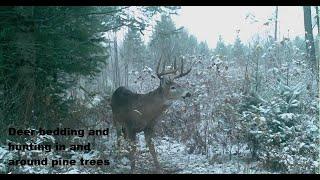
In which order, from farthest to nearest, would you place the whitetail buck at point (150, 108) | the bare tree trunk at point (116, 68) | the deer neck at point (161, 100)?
the bare tree trunk at point (116, 68) → the deer neck at point (161, 100) → the whitetail buck at point (150, 108)

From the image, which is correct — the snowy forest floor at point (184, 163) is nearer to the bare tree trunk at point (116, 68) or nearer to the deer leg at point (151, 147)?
the deer leg at point (151, 147)

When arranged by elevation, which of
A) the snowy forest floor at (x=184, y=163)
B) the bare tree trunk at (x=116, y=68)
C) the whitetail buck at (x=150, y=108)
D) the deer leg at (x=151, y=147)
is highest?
the bare tree trunk at (x=116, y=68)

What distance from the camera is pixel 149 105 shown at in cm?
991

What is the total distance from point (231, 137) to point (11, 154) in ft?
14.3

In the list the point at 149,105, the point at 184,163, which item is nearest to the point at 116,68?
the point at 149,105

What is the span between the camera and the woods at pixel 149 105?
8.28 meters

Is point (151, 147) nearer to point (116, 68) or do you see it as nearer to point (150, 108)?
point (150, 108)

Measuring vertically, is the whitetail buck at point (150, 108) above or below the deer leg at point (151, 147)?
above

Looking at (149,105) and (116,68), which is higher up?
(116,68)

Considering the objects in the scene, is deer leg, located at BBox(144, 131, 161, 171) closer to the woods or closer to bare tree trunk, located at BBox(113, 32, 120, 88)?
the woods

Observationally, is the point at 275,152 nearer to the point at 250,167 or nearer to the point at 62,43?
the point at 250,167

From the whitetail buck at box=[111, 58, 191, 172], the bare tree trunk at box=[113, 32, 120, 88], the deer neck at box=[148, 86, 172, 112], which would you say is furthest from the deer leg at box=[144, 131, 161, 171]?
the bare tree trunk at box=[113, 32, 120, 88]

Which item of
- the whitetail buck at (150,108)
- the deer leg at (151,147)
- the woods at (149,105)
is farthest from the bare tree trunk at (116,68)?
the deer leg at (151,147)

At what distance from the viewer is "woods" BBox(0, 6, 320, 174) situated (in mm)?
8281
